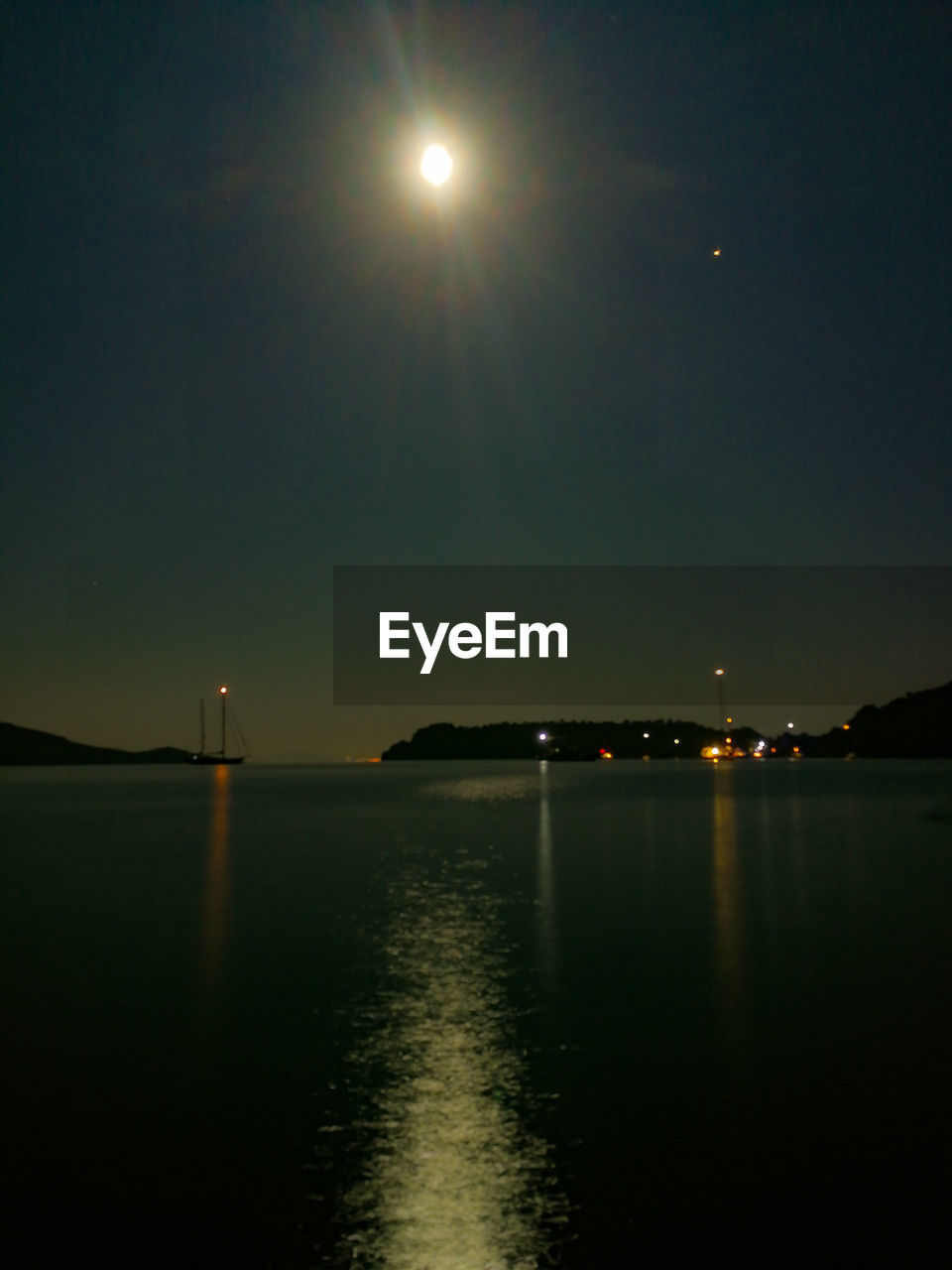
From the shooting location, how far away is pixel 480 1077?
33.8ft

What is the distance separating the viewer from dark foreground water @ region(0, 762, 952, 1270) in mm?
6973

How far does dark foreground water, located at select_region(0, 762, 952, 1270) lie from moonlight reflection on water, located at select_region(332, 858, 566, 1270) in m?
0.03

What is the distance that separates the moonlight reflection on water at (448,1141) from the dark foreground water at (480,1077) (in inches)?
1.3

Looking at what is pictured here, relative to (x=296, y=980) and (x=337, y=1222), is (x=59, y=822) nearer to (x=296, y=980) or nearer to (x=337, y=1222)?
(x=296, y=980)

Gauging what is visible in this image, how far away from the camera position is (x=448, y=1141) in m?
8.51

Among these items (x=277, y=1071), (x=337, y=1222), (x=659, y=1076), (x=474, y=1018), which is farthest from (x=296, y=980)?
(x=337, y=1222)

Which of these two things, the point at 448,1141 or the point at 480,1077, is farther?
the point at 480,1077

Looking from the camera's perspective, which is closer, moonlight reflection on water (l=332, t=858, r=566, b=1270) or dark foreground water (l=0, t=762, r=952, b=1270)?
moonlight reflection on water (l=332, t=858, r=566, b=1270)

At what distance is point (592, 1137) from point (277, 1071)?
10.6 feet

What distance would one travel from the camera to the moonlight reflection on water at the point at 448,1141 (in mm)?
6754

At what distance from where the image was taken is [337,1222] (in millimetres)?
7035

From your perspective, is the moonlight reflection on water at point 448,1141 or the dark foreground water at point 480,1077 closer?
the moonlight reflection on water at point 448,1141

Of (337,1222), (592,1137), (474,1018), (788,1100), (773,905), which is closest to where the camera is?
(337,1222)

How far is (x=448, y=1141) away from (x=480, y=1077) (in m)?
1.82
